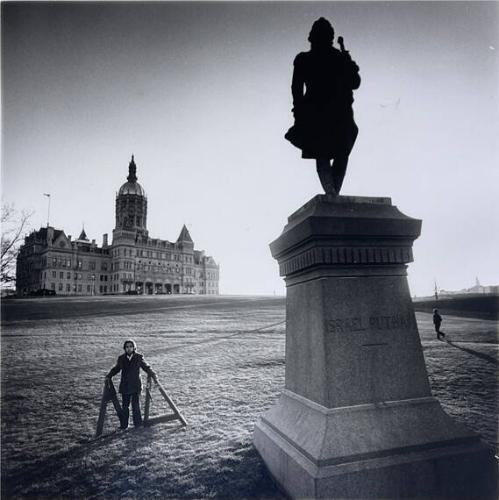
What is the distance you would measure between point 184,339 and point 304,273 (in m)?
13.5

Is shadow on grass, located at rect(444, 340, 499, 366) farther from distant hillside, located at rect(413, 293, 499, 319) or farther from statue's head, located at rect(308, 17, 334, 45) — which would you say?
distant hillside, located at rect(413, 293, 499, 319)

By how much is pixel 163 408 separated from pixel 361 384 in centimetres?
521

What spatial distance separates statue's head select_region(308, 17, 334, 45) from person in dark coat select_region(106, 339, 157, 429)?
17.7 feet

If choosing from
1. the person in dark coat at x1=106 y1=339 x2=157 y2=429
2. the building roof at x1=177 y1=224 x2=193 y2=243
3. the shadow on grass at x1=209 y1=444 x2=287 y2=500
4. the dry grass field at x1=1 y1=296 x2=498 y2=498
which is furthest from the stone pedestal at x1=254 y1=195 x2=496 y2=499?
the building roof at x1=177 y1=224 x2=193 y2=243

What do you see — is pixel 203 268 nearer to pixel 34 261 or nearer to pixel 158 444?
pixel 34 261

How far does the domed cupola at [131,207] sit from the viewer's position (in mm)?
111312

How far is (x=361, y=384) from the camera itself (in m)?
3.34

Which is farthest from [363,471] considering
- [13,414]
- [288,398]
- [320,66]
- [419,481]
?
[13,414]

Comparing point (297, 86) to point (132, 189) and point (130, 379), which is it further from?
point (132, 189)

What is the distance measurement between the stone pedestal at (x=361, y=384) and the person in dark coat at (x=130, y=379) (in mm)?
3137

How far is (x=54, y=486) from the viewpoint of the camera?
4082 mm

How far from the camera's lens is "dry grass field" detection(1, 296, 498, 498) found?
405 cm

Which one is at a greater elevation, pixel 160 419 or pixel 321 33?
pixel 321 33

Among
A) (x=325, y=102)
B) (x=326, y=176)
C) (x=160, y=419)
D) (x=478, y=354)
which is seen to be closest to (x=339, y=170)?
(x=326, y=176)
